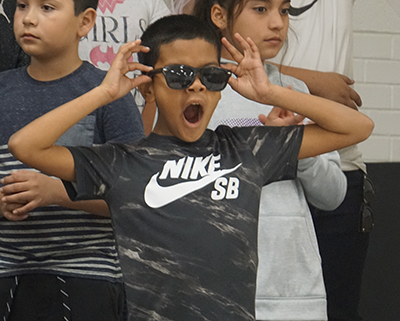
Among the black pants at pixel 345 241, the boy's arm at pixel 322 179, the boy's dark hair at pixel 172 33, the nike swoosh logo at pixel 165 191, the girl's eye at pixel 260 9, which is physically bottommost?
the black pants at pixel 345 241

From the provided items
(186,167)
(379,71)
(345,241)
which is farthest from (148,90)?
(379,71)

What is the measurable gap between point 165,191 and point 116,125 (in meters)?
0.22

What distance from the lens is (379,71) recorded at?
283 centimetres

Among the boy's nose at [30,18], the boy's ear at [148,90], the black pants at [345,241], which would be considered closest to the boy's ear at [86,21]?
the boy's nose at [30,18]

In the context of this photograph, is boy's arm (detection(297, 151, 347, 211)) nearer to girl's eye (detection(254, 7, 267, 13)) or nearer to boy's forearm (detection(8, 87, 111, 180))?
girl's eye (detection(254, 7, 267, 13))

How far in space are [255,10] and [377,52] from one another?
147 cm

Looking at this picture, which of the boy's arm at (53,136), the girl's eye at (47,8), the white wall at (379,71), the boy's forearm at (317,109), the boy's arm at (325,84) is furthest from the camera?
the white wall at (379,71)

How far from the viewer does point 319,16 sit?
1895mm

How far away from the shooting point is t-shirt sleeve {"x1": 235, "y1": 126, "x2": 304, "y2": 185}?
1.16 metres

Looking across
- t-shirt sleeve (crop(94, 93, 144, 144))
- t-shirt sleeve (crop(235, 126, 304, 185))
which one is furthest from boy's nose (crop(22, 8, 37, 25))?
t-shirt sleeve (crop(235, 126, 304, 185))

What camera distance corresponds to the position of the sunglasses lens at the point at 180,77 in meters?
1.10

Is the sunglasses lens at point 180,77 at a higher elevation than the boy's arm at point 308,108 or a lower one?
higher

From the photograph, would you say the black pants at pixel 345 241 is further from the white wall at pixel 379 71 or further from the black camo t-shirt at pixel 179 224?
the white wall at pixel 379 71

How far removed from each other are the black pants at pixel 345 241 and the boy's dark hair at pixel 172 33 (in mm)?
715
